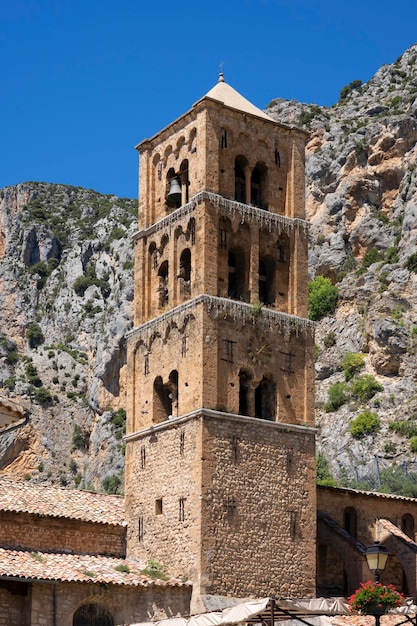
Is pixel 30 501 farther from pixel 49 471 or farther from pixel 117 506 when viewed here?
pixel 49 471

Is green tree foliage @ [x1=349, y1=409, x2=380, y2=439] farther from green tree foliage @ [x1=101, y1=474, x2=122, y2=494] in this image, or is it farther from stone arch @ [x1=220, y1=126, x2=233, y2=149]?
stone arch @ [x1=220, y1=126, x2=233, y2=149]

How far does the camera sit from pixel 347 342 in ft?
296

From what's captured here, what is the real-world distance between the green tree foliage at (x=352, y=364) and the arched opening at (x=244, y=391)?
46.7 metres

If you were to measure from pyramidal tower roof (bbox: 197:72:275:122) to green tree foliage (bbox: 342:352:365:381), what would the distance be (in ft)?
147

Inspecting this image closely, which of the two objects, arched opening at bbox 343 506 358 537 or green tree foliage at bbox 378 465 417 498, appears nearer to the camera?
arched opening at bbox 343 506 358 537

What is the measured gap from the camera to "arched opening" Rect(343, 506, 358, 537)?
43.1 metres

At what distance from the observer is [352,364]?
281 ft

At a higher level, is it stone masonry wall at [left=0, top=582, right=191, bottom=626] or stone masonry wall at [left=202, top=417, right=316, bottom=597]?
stone masonry wall at [left=202, top=417, right=316, bottom=597]

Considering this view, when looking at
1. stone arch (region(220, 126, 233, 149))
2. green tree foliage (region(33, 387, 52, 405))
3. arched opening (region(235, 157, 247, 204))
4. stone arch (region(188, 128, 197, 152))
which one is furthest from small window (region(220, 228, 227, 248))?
green tree foliage (region(33, 387, 52, 405))

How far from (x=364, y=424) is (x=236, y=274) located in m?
41.6

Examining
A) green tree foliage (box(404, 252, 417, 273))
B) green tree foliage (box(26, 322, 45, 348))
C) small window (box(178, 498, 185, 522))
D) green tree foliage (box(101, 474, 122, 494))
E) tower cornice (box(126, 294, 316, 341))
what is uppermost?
green tree foliage (box(404, 252, 417, 273))

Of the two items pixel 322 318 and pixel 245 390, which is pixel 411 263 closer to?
pixel 322 318

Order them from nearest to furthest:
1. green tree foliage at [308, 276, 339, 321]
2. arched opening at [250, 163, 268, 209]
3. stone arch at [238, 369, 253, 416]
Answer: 1. stone arch at [238, 369, 253, 416]
2. arched opening at [250, 163, 268, 209]
3. green tree foliage at [308, 276, 339, 321]

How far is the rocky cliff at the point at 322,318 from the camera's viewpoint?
83125 millimetres
